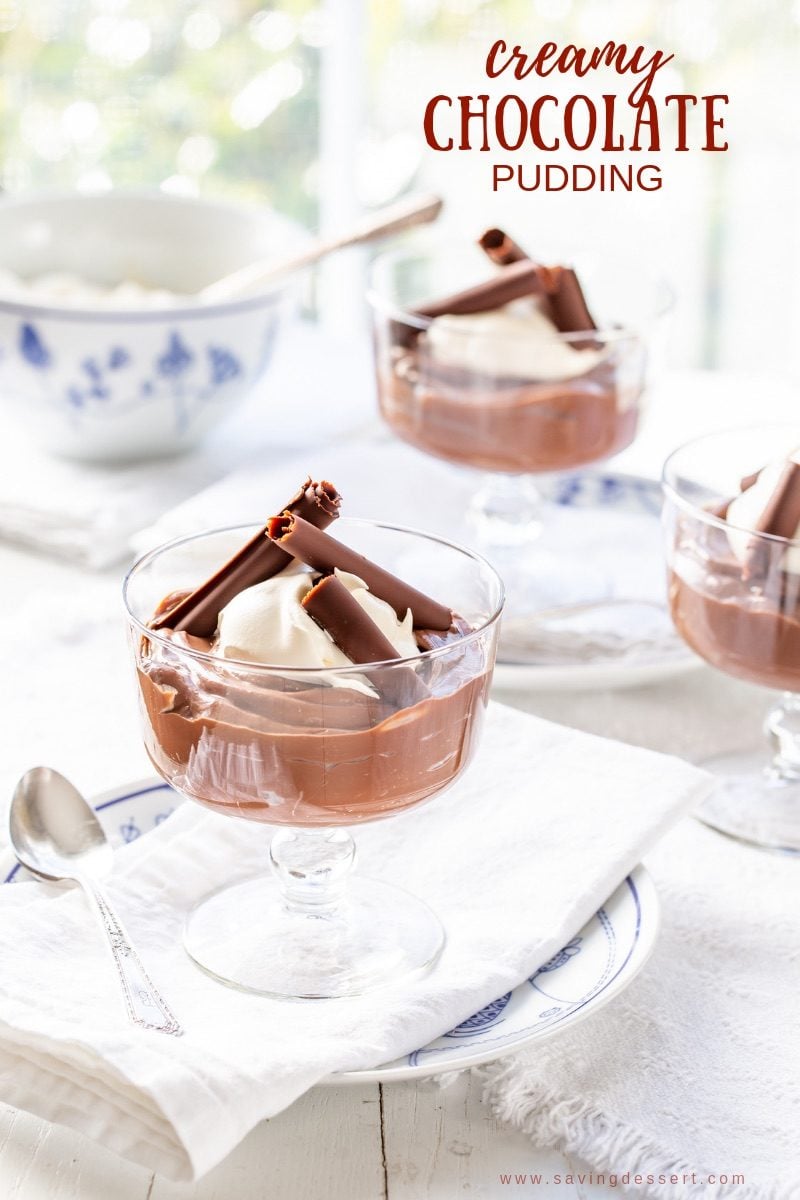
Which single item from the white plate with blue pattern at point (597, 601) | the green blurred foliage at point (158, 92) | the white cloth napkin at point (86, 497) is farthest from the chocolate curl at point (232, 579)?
the green blurred foliage at point (158, 92)

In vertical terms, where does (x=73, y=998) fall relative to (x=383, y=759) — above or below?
below

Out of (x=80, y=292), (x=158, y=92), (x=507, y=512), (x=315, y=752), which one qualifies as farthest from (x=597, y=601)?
(x=158, y=92)

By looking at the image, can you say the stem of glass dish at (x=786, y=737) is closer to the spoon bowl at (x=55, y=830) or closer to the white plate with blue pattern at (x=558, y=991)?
the white plate with blue pattern at (x=558, y=991)

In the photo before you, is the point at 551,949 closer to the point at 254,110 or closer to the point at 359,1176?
the point at 359,1176

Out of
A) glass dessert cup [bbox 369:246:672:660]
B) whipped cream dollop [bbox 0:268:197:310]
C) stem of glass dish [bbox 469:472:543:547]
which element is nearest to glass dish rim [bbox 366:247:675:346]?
glass dessert cup [bbox 369:246:672:660]

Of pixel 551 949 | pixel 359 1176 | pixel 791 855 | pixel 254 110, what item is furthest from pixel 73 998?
pixel 254 110

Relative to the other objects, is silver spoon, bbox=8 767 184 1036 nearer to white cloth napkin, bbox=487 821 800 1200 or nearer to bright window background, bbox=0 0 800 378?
white cloth napkin, bbox=487 821 800 1200
